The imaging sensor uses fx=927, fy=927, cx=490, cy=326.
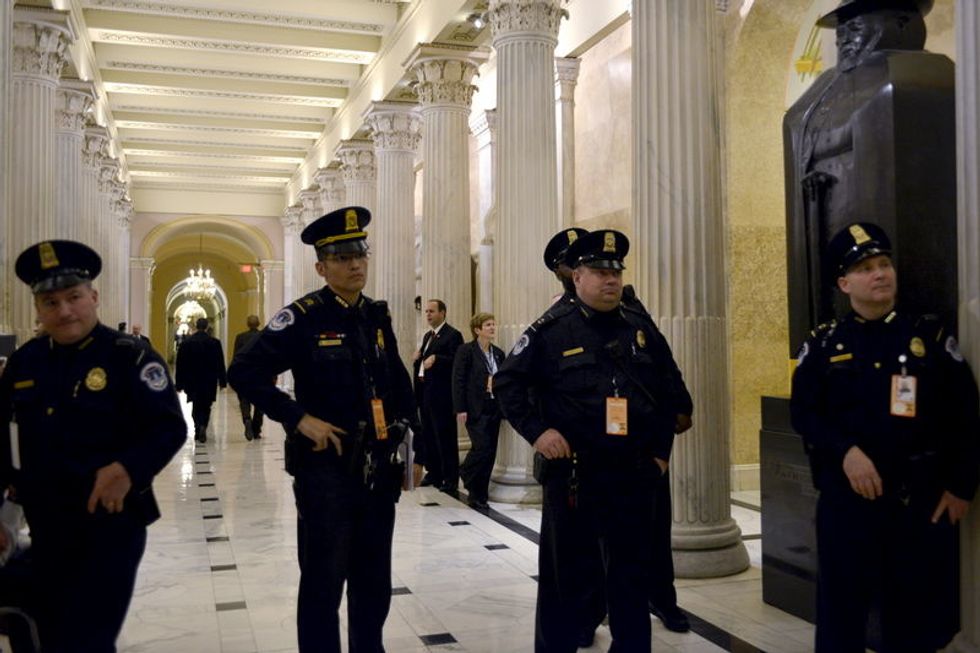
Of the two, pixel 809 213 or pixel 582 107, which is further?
pixel 582 107

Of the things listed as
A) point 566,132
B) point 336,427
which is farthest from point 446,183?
point 336,427

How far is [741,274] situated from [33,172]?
8368 millimetres

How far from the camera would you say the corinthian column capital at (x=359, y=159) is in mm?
18547

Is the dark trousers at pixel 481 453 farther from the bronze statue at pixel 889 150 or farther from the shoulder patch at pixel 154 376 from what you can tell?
the shoulder patch at pixel 154 376

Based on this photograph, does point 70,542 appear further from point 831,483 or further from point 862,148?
point 862,148

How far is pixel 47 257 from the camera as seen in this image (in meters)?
2.95

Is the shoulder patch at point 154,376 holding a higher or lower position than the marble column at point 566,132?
lower

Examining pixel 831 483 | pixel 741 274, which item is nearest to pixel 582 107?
pixel 741 274

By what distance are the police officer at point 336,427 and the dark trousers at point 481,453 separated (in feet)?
14.3

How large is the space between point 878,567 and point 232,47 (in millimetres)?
15407

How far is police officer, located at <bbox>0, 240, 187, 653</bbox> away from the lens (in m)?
2.82

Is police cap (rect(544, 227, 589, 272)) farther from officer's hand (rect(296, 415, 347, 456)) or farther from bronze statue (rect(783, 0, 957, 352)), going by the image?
officer's hand (rect(296, 415, 347, 456))

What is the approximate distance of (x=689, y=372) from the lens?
18.3 feet

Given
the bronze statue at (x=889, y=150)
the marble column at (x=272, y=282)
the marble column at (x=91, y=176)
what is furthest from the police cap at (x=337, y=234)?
the marble column at (x=272, y=282)
